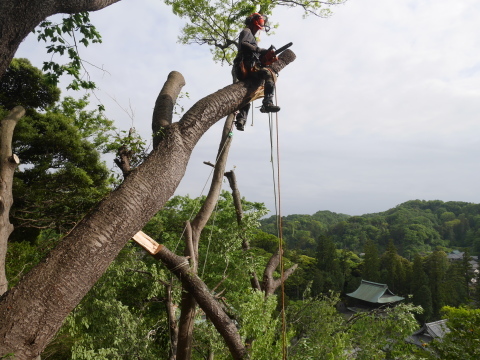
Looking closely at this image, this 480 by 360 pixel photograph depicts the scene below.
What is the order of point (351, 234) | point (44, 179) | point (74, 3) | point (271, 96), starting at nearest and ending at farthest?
point (74, 3) → point (271, 96) → point (44, 179) → point (351, 234)

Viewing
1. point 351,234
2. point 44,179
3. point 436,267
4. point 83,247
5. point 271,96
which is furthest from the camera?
point 351,234

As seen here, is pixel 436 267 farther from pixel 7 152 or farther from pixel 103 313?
pixel 7 152

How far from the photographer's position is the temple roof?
3358 cm

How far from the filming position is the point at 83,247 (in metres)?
1.95

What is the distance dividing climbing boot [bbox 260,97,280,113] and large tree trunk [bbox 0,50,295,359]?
54.5 inches

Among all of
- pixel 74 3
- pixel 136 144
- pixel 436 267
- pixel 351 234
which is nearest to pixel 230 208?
pixel 136 144

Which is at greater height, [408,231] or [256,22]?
[408,231]

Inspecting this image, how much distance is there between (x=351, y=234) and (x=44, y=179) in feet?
242

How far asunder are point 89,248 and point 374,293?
38.2m

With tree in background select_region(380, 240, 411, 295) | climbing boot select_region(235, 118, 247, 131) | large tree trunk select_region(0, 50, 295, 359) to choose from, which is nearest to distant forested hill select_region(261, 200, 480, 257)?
tree in background select_region(380, 240, 411, 295)

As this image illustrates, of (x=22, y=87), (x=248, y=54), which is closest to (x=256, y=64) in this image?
(x=248, y=54)

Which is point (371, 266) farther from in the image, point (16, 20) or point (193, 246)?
point (16, 20)

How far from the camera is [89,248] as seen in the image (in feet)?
6.42

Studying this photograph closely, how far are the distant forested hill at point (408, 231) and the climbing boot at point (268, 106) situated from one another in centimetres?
5729
